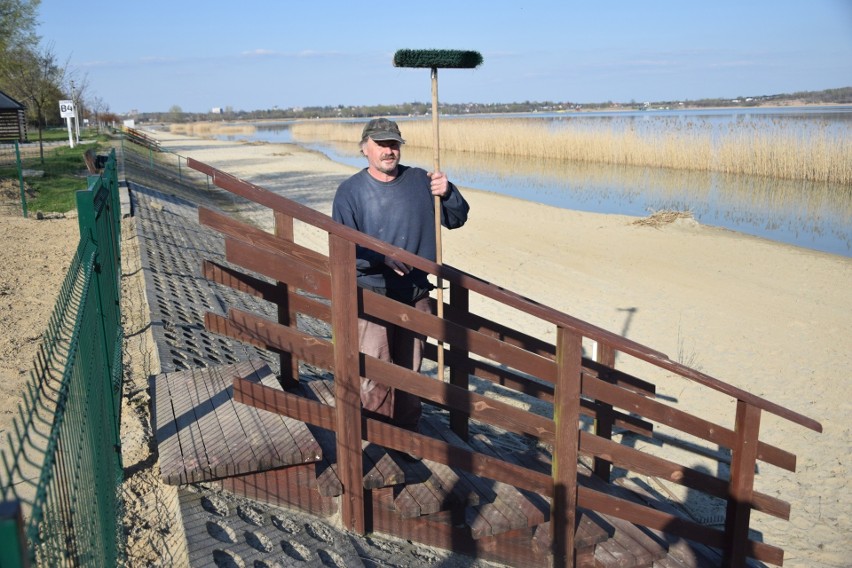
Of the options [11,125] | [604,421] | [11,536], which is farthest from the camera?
[11,125]

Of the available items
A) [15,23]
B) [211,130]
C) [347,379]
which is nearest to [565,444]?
[347,379]

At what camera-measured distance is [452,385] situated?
3.34 metres

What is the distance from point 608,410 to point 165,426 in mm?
2600

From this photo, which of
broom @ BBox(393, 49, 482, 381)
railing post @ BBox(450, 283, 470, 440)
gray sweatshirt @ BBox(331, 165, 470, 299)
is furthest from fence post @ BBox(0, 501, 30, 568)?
railing post @ BBox(450, 283, 470, 440)

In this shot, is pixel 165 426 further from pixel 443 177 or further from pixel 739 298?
pixel 739 298

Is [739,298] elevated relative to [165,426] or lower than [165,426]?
lower

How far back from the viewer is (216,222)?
10.1 feet

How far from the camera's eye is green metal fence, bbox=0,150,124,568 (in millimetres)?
1585

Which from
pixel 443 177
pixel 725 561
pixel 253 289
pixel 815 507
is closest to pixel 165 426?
pixel 253 289

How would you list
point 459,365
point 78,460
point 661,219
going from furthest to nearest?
point 661,219
point 459,365
point 78,460

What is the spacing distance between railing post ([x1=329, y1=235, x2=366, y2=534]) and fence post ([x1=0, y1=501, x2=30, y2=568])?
1809 millimetres

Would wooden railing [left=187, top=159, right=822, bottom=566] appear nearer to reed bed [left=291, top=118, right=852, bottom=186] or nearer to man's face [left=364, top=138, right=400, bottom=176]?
man's face [left=364, top=138, right=400, bottom=176]

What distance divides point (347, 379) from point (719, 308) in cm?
872

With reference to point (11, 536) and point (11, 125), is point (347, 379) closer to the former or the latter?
point (11, 536)
